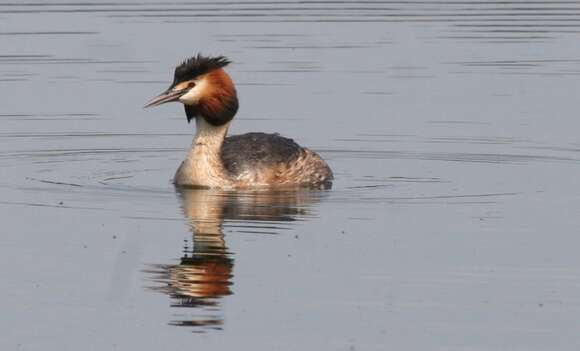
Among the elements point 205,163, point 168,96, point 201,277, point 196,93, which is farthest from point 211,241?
point 196,93

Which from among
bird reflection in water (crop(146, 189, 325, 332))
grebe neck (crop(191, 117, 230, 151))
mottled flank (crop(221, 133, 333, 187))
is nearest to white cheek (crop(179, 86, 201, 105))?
grebe neck (crop(191, 117, 230, 151))

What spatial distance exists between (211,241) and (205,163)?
3.35 meters

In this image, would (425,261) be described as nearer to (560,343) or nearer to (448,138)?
(560,343)

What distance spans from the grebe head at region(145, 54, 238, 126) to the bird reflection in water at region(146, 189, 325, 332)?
849mm

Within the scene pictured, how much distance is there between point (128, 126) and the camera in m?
22.7

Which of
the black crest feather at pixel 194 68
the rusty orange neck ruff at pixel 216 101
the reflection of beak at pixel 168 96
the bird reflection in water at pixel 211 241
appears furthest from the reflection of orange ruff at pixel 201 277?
the rusty orange neck ruff at pixel 216 101

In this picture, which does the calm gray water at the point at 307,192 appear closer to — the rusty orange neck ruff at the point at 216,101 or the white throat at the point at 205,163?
the white throat at the point at 205,163

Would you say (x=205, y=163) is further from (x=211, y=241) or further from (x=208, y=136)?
(x=211, y=241)

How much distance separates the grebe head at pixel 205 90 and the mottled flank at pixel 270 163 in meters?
0.40

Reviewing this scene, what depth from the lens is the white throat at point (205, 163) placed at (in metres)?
18.4

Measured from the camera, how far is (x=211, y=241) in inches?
598

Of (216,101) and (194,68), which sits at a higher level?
(194,68)

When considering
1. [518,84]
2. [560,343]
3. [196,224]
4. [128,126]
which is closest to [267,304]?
[560,343]

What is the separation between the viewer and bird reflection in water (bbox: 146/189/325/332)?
12.9 m
